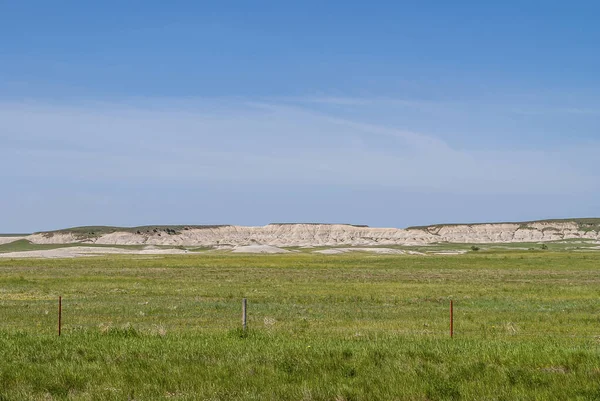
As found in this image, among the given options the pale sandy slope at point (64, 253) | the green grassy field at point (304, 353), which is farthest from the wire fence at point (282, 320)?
the pale sandy slope at point (64, 253)

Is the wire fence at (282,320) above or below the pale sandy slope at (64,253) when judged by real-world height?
below

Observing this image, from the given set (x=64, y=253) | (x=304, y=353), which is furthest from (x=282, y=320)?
(x=64, y=253)

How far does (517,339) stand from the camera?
65.0ft

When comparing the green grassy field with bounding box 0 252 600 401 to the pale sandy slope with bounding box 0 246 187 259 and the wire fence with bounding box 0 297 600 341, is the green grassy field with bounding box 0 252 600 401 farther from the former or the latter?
the pale sandy slope with bounding box 0 246 187 259

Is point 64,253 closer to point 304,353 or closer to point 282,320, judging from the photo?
point 282,320

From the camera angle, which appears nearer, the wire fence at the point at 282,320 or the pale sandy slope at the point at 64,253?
the wire fence at the point at 282,320

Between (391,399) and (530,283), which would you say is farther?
(530,283)

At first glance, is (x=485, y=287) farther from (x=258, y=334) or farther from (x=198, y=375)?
(x=198, y=375)

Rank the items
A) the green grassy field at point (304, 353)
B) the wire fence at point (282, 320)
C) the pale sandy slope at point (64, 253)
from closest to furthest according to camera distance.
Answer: the green grassy field at point (304, 353) < the wire fence at point (282, 320) < the pale sandy slope at point (64, 253)

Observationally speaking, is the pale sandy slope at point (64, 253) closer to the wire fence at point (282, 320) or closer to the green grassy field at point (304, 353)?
the wire fence at point (282, 320)

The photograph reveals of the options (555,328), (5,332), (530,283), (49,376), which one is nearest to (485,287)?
(530,283)

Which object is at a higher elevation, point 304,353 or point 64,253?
point 64,253

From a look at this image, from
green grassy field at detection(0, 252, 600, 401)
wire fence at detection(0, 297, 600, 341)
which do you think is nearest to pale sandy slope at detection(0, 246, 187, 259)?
wire fence at detection(0, 297, 600, 341)

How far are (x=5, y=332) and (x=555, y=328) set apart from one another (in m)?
16.8
